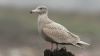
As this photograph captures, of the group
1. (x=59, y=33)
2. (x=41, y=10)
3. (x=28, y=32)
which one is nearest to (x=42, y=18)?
(x=41, y=10)

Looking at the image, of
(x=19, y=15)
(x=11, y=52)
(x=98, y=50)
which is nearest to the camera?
(x=11, y=52)

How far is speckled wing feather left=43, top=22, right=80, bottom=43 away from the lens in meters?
8.12

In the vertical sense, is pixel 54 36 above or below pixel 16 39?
above

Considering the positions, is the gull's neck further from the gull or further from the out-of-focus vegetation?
the out-of-focus vegetation

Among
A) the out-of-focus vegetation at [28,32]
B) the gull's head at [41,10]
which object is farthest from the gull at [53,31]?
the out-of-focus vegetation at [28,32]

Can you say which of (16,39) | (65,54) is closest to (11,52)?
(16,39)

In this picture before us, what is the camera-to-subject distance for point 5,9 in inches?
1222

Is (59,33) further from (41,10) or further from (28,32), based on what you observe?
(28,32)

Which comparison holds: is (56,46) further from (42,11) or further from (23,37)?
(23,37)

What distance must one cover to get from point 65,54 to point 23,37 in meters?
15.5

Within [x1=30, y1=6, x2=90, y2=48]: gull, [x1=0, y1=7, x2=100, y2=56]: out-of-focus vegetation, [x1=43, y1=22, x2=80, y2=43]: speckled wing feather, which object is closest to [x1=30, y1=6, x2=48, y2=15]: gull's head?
[x1=30, y1=6, x2=90, y2=48]: gull

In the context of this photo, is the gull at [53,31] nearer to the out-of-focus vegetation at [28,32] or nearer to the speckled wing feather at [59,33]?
the speckled wing feather at [59,33]

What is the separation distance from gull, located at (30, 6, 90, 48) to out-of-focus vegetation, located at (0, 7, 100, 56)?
9.29 meters

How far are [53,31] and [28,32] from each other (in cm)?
1607
